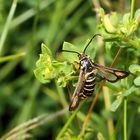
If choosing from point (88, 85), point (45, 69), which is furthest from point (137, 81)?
point (45, 69)

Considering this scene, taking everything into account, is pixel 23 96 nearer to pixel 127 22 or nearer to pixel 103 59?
pixel 103 59

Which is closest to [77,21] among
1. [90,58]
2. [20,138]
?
[20,138]

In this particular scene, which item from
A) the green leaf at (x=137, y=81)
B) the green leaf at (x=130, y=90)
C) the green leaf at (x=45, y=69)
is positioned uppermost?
the green leaf at (x=45, y=69)

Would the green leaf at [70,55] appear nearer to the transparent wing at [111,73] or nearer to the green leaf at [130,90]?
the transparent wing at [111,73]

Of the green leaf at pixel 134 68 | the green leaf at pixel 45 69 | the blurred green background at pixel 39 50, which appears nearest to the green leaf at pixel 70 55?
the green leaf at pixel 45 69

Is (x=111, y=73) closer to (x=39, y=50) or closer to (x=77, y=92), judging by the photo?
(x=77, y=92)

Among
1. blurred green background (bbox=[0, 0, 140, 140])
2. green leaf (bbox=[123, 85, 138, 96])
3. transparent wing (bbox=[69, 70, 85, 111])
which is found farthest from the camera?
blurred green background (bbox=[0, 0, 140, 140])

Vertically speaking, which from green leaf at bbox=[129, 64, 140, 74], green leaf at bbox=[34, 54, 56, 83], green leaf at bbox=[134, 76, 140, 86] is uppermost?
green leaf at bbox=[34, 54, 56, 83]

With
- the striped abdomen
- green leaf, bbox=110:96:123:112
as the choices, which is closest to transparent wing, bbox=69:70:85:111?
the striped abdomen

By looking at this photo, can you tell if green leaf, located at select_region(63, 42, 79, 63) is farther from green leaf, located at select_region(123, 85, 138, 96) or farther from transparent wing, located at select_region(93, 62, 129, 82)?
green leaf, located at select_region(123, 85, 138, 96)
